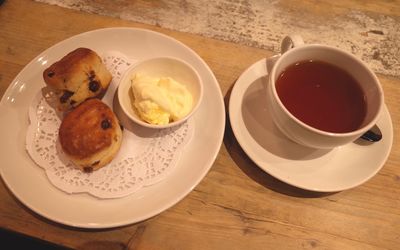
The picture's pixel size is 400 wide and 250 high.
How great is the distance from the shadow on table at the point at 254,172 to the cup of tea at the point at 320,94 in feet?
0.48

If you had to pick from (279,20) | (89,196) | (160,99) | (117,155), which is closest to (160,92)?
(160,99)

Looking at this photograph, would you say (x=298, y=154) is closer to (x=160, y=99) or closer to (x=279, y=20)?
(x=160, y=99)

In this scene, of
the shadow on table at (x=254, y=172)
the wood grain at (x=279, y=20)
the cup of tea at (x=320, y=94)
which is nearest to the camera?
the cup of tea at (x=320, y=94)

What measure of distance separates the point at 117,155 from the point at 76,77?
0.25 m

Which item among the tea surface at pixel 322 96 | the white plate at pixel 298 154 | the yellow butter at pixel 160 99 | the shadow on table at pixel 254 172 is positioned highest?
the tea surface at pixel 322 96

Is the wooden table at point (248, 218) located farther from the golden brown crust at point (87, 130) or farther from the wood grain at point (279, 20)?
the wood grain at point (279, 20)

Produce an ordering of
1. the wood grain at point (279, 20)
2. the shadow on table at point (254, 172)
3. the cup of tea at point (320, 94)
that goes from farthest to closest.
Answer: the wood grain at point (279, 20), the shadow on table at point (254, 172), the cup of tea at point (320, 94)

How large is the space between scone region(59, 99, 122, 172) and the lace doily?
0.12 ft

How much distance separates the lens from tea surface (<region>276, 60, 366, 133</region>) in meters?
0.90

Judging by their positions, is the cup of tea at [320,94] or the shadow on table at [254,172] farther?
the shadow on table at [254,172]

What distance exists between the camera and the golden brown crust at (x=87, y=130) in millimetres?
888

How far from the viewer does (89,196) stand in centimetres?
90

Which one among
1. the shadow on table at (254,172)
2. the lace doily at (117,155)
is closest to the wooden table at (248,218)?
the shadow on table at (254,172)

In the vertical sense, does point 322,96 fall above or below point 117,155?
above
